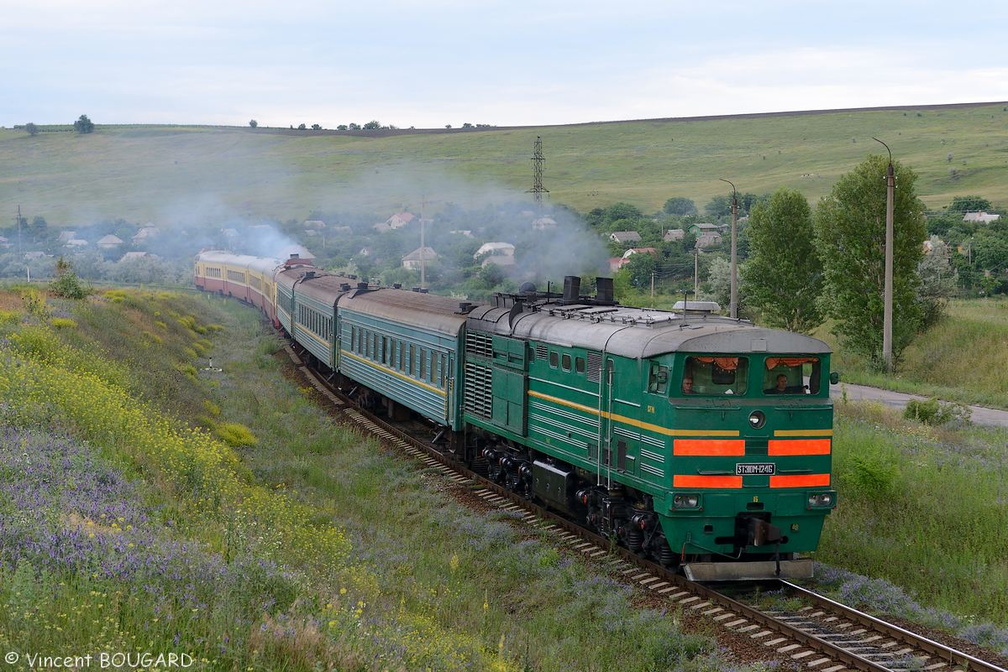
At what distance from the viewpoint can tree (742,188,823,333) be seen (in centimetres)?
4272

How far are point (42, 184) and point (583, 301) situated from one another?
19323 centimetres

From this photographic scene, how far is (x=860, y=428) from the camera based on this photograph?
2323cm

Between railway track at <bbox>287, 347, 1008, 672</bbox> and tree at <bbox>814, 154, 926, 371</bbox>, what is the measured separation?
74.8 feet

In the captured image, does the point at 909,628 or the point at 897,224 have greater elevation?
the point at 897,224

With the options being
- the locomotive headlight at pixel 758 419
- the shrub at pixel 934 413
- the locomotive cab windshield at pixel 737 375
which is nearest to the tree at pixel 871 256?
the shrub at pixel 934 413

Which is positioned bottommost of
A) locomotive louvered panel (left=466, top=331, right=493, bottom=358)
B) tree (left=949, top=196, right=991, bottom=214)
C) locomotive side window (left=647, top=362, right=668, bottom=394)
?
locomotive louvered panel (left=466, top=331, right=493, bottom=358)

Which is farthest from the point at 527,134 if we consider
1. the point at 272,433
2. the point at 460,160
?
the point at 272,433

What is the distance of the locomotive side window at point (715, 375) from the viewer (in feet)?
44.4

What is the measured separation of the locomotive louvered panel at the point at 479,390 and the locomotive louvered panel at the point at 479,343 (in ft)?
0.92

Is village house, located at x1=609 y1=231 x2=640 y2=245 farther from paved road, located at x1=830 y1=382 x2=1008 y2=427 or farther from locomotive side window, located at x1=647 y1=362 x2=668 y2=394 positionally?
locomotive side window, located at x1=647 y1=362 x2=668 y2=394

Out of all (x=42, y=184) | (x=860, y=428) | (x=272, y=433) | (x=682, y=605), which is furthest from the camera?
(x=42, y=184)

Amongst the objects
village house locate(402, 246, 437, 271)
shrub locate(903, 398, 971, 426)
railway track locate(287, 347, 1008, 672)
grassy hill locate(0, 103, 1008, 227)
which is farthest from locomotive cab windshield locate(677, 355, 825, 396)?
grassy hill locate(0, 103, 1008, 227)

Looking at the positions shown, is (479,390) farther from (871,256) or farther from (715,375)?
(871,256)

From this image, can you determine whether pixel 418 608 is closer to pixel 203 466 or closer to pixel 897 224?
pixel 203 466
